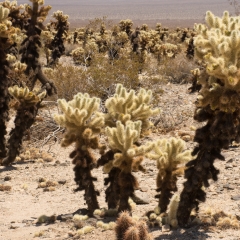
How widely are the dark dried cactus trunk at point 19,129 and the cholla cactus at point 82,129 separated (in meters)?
3.99

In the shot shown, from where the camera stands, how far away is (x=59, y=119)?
6395 millimetres

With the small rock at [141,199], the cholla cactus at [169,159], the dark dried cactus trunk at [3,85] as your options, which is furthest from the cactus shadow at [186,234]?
the dark dried cactus trunk at [3,85]

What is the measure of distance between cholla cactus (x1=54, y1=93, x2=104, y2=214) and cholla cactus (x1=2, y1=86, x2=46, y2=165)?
3.85 meters

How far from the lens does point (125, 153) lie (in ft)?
20.4

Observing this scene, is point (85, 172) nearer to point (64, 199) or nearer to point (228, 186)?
point (64, 199)

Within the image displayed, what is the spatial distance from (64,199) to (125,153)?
2.90 metres

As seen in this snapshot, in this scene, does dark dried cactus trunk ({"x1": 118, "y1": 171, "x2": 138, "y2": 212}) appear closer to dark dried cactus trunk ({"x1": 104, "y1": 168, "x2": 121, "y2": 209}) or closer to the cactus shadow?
dark dried cactus trunk ({"x1": 104, "y1": 168, "x2": 121, "y2": 209})

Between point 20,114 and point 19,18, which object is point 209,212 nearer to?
point 20,114

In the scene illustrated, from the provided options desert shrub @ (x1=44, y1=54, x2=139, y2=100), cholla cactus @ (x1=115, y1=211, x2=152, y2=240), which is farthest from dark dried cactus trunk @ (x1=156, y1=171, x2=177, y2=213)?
desert shrub @ (x1=44, y1=54, x2=139, y2=100)

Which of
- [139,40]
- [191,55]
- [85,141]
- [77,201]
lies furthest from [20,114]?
[191,55]

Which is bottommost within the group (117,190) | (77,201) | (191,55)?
(77,201)

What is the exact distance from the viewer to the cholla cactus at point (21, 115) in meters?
10.2

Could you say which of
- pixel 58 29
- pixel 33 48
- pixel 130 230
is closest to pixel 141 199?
pixel 130 230

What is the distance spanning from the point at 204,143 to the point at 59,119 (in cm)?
216
